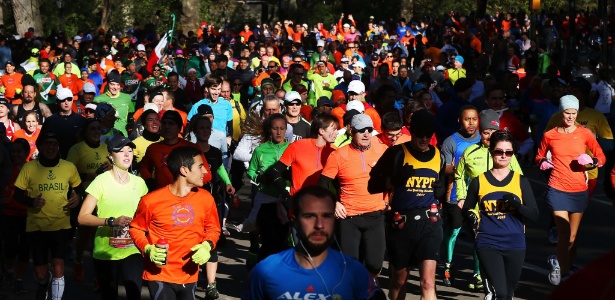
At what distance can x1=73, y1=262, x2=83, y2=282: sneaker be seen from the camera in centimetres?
1145

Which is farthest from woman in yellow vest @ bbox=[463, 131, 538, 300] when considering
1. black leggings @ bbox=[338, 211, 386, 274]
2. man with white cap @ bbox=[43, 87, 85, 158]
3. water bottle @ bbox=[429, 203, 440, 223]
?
man with white cap @ bbox=[43, 87, 85, 158]

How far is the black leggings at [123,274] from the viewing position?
27.8ft

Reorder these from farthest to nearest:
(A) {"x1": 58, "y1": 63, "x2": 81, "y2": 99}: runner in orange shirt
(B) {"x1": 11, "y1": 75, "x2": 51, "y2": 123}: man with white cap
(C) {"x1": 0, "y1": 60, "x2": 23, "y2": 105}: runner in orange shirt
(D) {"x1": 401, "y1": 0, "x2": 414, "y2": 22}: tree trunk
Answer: (D) {"x1": 401, "y1": 0, "x2": 414, "y2": 22}: tree trunk, (A) {"x1": 58, "y1": 63, "x2": 81, "y2": 99}: runner in orange shirt, (C) {"x1": 0, "y1": 60, "x2": 23, "y2": 105}: runner in orange shirt, (B) {"x1": 11, "y1": 75, "x2": 51, "y2": 123}: man with white cap

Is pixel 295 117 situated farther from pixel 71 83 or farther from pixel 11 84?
pixel 71 83

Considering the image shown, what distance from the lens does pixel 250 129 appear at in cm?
1194

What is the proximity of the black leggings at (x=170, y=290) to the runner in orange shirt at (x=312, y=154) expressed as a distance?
236 centimetres

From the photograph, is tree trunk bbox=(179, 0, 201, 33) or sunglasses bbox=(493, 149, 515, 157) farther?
tree trunk bbox=(179, 0, 201, 33)

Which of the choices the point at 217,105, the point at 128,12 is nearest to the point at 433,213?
the point at 217,105

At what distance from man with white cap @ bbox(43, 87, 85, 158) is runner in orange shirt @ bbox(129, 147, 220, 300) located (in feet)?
21.0

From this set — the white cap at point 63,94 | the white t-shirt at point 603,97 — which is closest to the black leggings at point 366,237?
the white cap at point 63,94

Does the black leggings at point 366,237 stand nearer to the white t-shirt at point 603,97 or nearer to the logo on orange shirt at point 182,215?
the logo on orange shirt at point 182,215

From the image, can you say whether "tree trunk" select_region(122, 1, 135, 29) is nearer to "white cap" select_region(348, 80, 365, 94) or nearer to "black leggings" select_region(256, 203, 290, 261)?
"white cap" select_region(348, 80, 365, 94)

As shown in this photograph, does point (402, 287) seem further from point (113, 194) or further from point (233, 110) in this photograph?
point (233, 110)

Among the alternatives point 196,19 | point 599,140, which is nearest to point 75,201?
point 599,140
